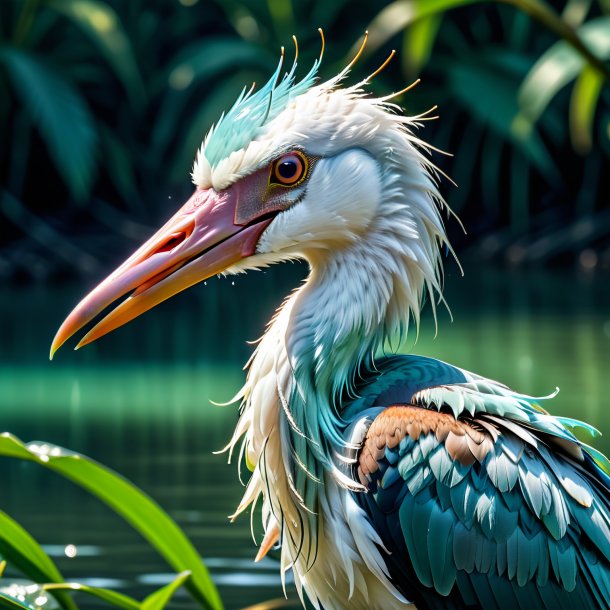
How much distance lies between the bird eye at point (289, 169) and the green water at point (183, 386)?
7.28ft

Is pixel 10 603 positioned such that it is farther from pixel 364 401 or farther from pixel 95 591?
pixel 364 401

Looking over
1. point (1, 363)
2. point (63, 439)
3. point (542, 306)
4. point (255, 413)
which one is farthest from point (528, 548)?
point (542, 306)

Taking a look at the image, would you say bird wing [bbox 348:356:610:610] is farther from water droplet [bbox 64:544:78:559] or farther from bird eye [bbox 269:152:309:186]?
water droplet [bbox 64:544:78:559]

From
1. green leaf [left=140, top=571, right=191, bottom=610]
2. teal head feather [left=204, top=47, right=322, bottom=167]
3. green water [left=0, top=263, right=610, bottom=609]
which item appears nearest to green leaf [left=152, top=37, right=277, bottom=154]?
green water [left=0, top=263, right=610, bottom=609]

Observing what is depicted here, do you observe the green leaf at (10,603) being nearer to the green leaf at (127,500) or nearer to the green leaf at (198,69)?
the green leaf at (127,500)

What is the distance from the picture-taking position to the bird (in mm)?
3246

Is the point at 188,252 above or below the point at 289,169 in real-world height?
below

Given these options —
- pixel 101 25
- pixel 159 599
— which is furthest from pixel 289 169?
pixel 101 25

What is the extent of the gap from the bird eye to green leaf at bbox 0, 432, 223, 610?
2.72 ft

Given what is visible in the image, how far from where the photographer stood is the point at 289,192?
11.7ft

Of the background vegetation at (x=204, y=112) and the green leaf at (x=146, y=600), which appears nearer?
the green leaf at (x=146, y=600)

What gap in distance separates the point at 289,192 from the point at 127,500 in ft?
2.81

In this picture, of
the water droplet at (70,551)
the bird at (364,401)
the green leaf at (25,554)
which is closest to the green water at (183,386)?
the water droplet at (70,551)

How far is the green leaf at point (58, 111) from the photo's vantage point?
16167mm
